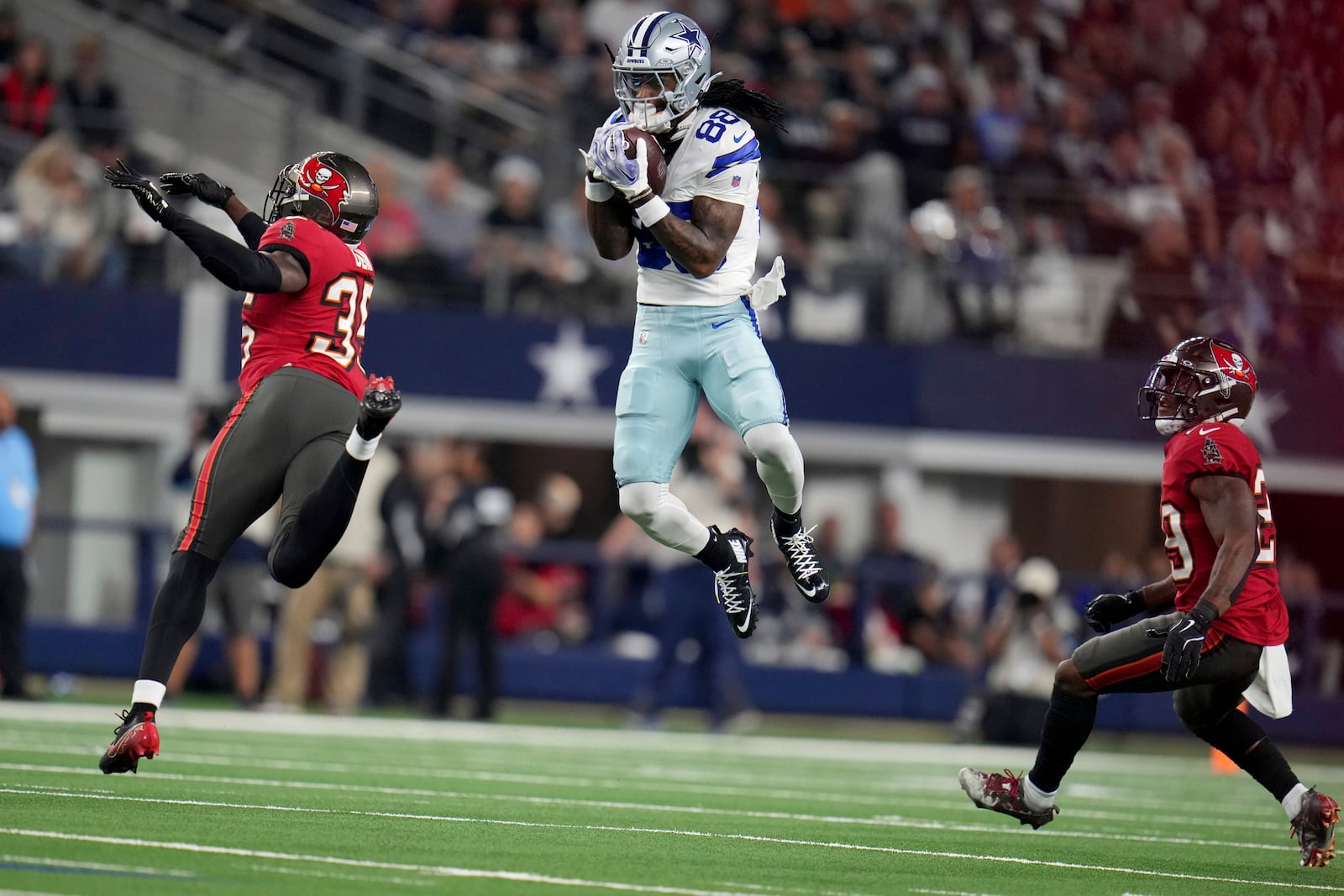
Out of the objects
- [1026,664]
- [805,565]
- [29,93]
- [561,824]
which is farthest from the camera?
[29,93]

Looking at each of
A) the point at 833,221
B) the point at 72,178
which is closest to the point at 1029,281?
the point at 833,221

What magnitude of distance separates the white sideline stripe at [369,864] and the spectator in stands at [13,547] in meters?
6.67

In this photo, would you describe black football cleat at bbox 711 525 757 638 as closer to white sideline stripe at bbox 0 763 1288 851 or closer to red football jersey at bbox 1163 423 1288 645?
white sideline stripe at bbox 0 763 1288 851

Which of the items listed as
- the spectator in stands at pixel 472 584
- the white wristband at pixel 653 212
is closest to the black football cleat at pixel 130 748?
the white wristband at pixel 653 212

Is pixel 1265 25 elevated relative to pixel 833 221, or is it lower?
elevated

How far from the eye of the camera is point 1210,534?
6766 millimetres

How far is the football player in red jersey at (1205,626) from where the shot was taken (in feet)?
21.7

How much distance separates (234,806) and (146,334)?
9658 mm

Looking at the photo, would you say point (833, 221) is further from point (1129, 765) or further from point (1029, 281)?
point (1129, 765)

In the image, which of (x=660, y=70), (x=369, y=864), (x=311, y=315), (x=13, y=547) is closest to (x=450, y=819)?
(x=369, y=864)

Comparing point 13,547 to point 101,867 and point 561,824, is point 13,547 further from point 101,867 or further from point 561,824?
point 101,867

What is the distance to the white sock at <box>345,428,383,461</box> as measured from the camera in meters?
6.58

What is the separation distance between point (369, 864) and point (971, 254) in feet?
36.1

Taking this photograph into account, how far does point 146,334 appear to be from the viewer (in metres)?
15.6
